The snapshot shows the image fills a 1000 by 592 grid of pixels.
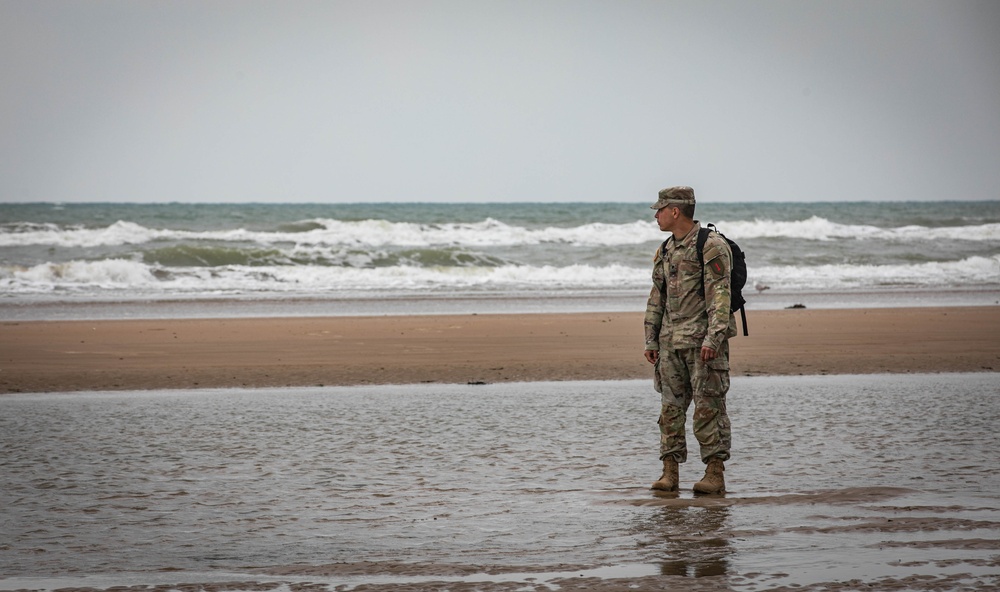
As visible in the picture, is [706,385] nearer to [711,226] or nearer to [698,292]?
[698,292]

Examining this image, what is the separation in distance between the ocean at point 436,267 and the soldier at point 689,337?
12699 millimetres

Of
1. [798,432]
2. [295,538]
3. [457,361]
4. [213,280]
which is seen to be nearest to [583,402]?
[798,432]

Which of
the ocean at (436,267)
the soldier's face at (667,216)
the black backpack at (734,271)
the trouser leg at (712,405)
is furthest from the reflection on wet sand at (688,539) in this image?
the ocean at (436,267)

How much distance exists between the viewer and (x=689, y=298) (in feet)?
19.6

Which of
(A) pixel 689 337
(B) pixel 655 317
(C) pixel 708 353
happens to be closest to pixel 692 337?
(A) pixel 689 337

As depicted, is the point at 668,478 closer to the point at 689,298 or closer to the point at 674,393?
the point at 674,393

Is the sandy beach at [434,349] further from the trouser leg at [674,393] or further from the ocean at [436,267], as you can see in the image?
the trouser leg at [674,393]

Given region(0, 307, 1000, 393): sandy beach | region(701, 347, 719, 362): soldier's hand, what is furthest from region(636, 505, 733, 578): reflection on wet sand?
region(0, 307, 1000, 393): sandy beach

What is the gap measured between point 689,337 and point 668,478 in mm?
808

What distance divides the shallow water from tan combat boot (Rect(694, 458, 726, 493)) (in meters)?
0.13

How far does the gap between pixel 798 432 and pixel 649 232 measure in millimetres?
39991

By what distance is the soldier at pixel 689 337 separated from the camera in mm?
5863

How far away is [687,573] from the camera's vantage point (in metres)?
4.36

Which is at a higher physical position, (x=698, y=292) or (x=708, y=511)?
(x=698, y=292)
